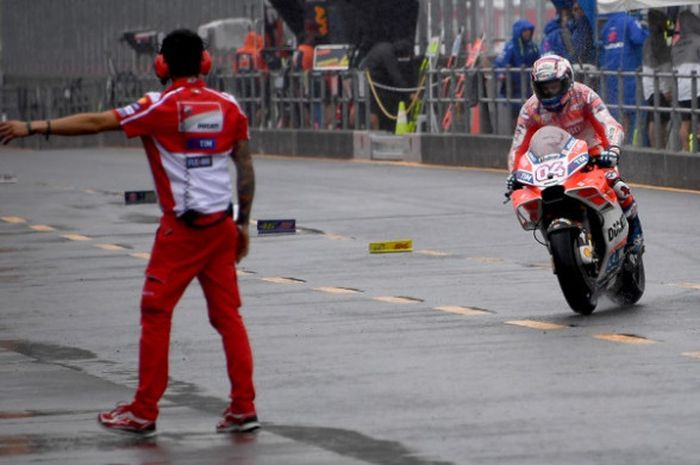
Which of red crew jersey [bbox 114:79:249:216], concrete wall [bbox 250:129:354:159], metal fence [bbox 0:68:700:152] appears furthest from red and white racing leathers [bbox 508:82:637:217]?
concrete wall [bbox 250:129:354:159]

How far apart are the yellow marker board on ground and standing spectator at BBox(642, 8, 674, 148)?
25.7ft

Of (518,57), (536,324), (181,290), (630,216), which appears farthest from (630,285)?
(518,57)

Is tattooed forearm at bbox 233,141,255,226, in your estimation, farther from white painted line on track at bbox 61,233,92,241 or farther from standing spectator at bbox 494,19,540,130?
standing spectator at bbox 494,19,540,130

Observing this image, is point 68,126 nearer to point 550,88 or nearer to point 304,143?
point 550,88

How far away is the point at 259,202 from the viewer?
2592 centimetres

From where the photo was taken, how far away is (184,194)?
32.1 feet

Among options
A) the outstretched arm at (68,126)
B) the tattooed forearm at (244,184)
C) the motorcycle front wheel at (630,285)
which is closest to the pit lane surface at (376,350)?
the motorcycle front wheel at (630,285)

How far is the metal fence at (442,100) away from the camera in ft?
86.6

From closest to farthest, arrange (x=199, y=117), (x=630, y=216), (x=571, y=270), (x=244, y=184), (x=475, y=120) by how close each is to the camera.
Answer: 1. (x=199, y=117)
2. (x=244, y=184)
3. (x=571, y=270)
4. (x=630, y=216)
5. (x=475, y=120)

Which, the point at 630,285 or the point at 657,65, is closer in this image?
the point at 630,285

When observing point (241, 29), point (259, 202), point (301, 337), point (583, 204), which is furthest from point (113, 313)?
point (241, 29)

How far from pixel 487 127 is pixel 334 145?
5458mm

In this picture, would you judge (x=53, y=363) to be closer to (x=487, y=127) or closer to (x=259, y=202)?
(x=259, y=202)

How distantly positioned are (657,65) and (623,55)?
1.43 feet
